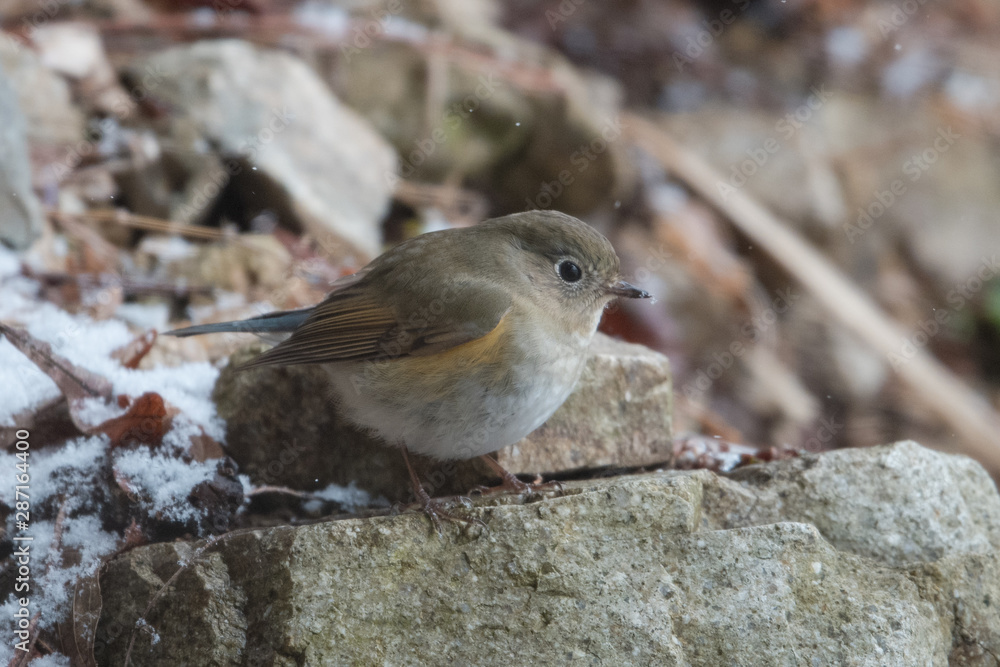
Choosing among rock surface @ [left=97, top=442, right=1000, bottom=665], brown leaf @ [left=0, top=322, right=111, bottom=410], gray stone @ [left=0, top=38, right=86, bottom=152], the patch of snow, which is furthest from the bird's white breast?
gray stone @ [left=0, top=38, right=86, bottom=152]

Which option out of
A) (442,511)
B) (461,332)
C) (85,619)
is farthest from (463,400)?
(85,619)

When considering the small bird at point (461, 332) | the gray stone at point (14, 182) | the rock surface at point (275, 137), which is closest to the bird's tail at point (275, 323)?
the small bird at point (461, 332)

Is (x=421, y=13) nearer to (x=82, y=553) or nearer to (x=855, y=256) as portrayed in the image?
(x=855, y=256)

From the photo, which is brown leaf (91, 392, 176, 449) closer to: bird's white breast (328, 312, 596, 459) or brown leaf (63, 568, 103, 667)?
brown leaf (63, 568, 103, 667)

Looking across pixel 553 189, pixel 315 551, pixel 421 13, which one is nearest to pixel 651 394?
pixel 315 551

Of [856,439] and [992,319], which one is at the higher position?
[992,319]

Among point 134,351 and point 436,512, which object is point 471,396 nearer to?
point 436,512
